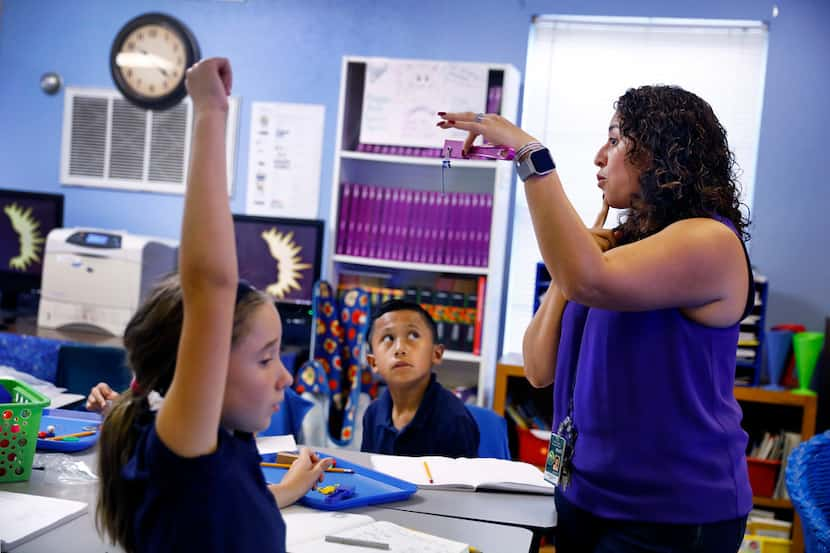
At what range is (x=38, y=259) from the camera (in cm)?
455

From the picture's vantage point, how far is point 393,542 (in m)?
1.41

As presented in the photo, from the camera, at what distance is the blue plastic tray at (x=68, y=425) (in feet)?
6.15

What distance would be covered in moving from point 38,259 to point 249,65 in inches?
58.2

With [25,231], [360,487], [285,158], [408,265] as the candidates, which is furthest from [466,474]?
[25,231]

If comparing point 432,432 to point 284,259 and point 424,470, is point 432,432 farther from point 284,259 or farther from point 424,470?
point 284,259

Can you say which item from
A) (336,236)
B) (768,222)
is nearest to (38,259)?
(336,236)

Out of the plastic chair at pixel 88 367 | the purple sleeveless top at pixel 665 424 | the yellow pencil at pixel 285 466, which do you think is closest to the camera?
the purple sleeveless top at pixel 665 424

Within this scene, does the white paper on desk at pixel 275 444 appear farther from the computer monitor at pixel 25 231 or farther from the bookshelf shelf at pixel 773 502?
the computer monitor at pixel 25 231

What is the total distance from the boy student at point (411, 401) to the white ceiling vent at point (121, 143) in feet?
7.91

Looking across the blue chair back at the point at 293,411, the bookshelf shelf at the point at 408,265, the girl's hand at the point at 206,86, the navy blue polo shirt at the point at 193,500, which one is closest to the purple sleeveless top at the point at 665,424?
the navy blue polo shirt at the point at 193,500

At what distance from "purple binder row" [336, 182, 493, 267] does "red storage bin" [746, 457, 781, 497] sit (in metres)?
1.56

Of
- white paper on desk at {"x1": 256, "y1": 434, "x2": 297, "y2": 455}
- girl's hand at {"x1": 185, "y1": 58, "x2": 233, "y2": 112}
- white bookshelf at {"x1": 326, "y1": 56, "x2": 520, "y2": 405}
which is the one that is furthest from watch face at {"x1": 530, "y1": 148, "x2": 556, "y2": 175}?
white bookshelf at {"x1": 326, "y1": 56, "x2": 520, "y2": 405}

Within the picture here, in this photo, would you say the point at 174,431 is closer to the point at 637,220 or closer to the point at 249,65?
the point at 637,220

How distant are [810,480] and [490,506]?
1023mm
